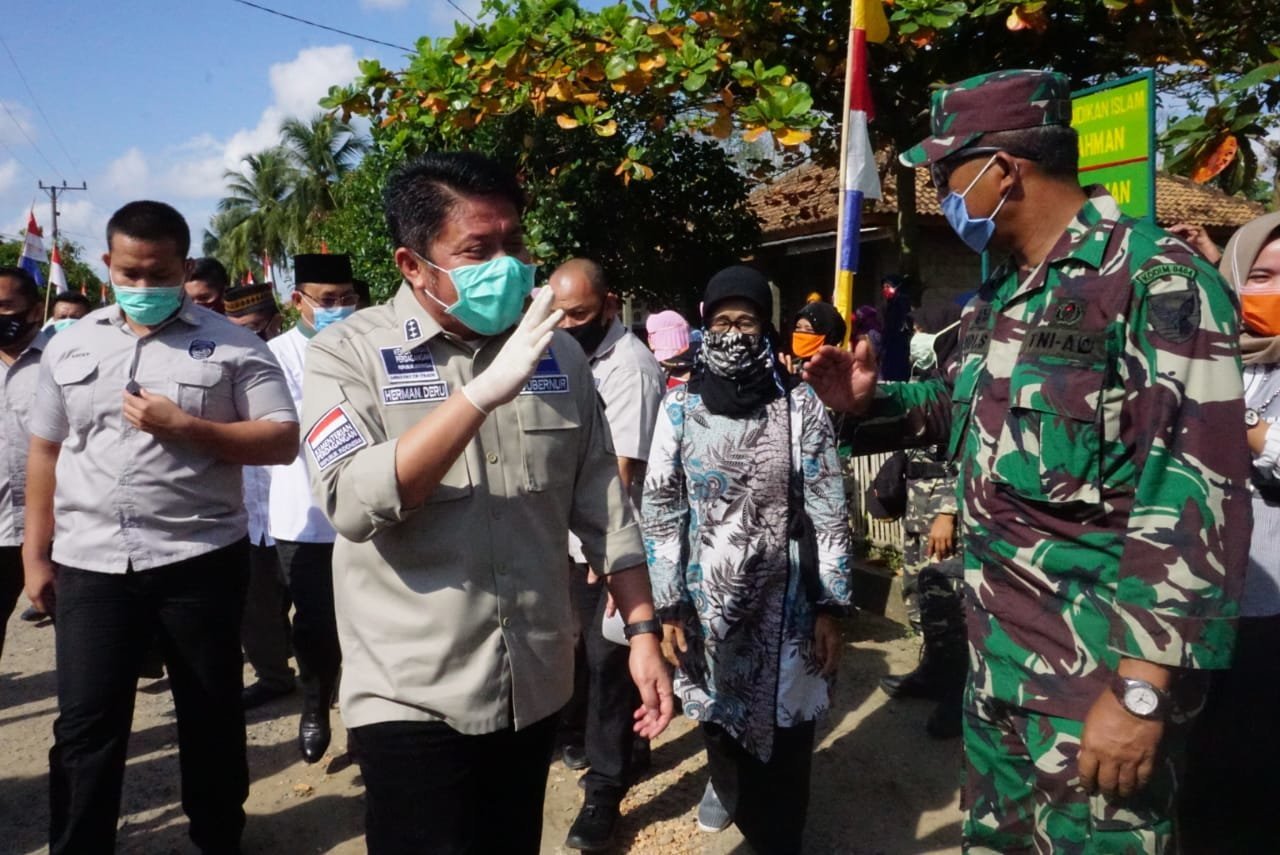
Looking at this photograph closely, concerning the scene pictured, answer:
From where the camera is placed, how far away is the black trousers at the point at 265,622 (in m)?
5.07

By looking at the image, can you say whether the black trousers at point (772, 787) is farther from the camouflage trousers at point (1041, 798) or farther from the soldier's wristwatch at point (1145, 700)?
the soldier's wristwatch at point (1145, 700)

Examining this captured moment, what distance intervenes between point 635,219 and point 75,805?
245 inches

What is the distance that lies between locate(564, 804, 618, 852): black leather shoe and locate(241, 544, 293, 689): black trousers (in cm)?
230

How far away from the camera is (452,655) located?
1976 millimetres

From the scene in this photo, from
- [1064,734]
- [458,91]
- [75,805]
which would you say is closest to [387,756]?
[1064,734]

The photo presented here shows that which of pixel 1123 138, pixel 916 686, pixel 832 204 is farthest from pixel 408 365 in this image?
pixel 832 204

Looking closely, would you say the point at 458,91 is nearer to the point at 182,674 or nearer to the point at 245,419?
the point at 245,419

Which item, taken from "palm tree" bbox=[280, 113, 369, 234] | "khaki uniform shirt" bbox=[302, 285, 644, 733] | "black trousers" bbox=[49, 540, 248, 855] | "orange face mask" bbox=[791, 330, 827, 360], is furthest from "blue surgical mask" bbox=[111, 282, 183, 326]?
"palm tree" bbox=[280, 113, 369, 234]

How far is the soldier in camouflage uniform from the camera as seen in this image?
172 centimetres

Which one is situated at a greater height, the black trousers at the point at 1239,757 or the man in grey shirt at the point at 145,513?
the man in grey shirt at the point at 145,513

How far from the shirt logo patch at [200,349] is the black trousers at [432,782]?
1661 millimetres

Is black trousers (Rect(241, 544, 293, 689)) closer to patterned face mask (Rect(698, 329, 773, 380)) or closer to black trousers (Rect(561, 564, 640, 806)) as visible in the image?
black trousers (Rect(561, 564, 640, 806))

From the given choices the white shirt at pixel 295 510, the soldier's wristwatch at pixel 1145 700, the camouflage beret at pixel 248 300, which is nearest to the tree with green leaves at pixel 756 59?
the camouflage beret at pixel 248 300

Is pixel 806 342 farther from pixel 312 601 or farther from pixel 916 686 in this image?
pixel 312 601
